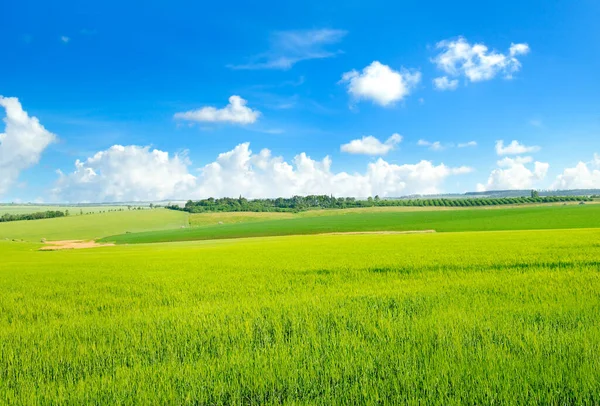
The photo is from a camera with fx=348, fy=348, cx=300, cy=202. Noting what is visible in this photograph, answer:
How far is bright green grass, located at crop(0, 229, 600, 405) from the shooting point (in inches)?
174

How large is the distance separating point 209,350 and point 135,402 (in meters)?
1.90

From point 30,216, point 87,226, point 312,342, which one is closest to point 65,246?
point 87,226

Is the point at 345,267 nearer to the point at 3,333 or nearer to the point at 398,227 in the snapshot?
the point at 3,333

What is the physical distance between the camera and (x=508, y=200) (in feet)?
556

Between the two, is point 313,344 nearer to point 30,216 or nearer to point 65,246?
point 65,246

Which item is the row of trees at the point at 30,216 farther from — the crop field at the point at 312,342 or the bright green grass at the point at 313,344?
the bright green grass at the point at 313,344

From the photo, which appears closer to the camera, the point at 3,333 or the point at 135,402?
the point at 135,402

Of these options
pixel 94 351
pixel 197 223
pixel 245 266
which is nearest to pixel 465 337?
pixel 94 351

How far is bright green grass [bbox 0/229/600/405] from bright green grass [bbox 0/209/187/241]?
97.1 m

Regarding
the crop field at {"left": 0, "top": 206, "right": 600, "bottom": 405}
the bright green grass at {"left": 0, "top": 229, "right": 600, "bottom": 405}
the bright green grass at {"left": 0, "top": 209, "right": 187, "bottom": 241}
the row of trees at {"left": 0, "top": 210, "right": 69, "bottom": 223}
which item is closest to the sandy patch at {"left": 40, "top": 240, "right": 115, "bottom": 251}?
the bright green grass at {"left": 0, "top": 209, "right": 187, "bottom": 241}

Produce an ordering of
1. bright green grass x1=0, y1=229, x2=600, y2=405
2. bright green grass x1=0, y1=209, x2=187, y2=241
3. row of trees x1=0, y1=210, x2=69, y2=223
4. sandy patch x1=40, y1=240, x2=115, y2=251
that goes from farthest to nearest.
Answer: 1. row of trees x1=0, y1=210, x2=69, y2=223
2. bright green grass x1=0, y1=209, x2=187, y2=241
3. sandy patch x1=40, y1=240, x2=115, y2=251
4. bright green grass x1=0, y1=229, x2=600, y2=405

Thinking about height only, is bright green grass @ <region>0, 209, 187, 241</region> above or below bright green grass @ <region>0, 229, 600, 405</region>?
below

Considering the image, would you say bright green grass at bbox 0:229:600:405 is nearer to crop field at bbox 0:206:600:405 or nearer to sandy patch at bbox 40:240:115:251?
crop field at bbox 0:206:600:405

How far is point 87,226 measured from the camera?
10819 centimetres
